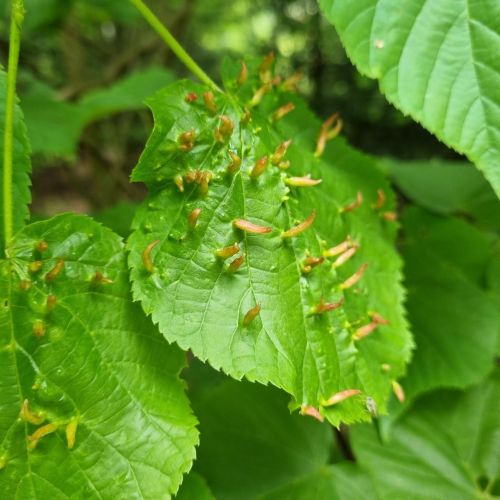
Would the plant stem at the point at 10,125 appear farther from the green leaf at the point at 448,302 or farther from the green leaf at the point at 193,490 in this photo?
the green leaf at the point at 448,302

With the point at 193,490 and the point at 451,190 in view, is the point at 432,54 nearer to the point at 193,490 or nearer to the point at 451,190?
the point at 193,490

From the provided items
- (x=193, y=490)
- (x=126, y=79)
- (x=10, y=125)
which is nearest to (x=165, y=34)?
(x=10, y=125)

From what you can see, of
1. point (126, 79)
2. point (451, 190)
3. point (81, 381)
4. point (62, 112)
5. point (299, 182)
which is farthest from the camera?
point (126, 79)

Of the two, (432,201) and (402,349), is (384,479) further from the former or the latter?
(432,201)

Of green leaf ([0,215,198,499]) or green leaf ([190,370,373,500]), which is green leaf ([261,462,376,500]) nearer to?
green leaf ([190,370,373,500])

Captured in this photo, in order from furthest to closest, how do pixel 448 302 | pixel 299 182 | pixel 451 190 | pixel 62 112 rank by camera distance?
pixel 62 112, pixel 451 190, pixel 448 302, pixel 299 182

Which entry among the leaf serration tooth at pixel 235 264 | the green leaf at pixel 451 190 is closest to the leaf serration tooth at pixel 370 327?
the leaf serration tooth at pixel 235 264
